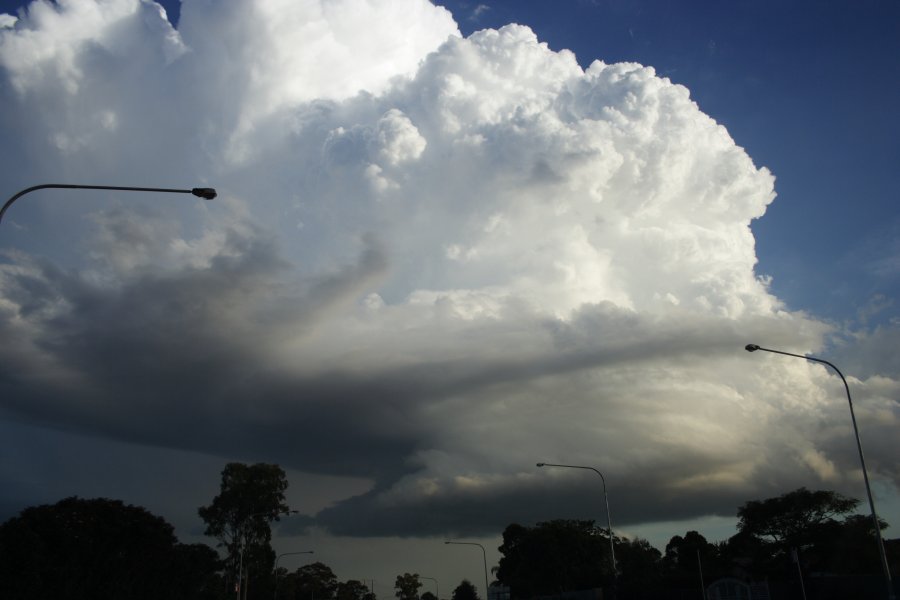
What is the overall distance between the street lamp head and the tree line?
48.7 meters

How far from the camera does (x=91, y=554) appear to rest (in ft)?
216

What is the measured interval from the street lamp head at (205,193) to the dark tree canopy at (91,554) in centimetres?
4858

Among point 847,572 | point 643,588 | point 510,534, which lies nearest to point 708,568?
point 847,572

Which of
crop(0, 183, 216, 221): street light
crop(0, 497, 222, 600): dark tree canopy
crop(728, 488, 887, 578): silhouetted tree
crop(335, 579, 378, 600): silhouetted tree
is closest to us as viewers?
crop(0, 183, 216, 221): street light

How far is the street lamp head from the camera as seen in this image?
21094 millimetres

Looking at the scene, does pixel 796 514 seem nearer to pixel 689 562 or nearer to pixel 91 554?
pixel 689 562

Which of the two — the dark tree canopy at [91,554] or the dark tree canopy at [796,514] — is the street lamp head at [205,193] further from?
the dark tree canopy at [796,514]

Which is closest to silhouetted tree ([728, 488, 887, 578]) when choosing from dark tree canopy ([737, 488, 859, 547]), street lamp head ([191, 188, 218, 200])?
dark tree canopy ([737, 488, 859, 547])

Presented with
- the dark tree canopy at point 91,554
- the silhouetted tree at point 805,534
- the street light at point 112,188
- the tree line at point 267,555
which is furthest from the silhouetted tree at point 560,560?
the street light at point 112,188

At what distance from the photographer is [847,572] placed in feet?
270

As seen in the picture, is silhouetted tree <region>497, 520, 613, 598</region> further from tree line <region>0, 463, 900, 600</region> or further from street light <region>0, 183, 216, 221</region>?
street light <region>0, 183, 216, 221</region>

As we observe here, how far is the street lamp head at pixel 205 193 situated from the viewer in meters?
21.1

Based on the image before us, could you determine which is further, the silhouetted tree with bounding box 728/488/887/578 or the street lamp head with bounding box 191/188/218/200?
the silhouetted tree with bounding box 728/488/887/578

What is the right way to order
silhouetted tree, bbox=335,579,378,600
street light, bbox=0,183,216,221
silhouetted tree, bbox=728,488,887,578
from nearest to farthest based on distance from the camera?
street light, bbox=0,183,216,221 < silhouetted tree, bbox=728,488,887,578 < silhouetted tree, bbox=335,579,378,600
